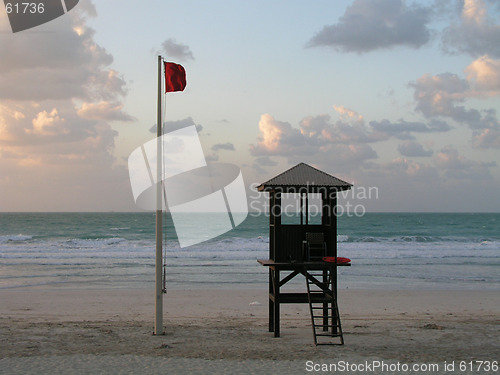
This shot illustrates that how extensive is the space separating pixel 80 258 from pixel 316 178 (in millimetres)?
27348

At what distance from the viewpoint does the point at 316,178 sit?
1339 centimetres

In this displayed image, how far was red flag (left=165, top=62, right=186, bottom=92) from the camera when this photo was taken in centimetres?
1304

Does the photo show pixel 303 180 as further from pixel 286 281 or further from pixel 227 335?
pixel 227 335

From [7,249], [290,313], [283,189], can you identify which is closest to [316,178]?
[283,189]

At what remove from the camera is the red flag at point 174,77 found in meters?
13.0

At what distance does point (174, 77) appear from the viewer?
42.8ft

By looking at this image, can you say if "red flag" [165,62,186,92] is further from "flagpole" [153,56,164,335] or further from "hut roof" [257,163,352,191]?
"hut roof" [257,163,352,191]

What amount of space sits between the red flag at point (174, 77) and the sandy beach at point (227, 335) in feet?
19.6

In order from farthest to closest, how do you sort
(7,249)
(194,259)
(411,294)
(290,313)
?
(7,249), (194,259), (411,294), (290,313)

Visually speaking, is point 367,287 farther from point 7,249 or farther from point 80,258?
point 7,249

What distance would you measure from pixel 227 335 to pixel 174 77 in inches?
252

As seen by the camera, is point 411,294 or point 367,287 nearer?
point 411,294

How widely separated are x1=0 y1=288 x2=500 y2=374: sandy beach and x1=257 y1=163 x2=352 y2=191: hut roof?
363cm

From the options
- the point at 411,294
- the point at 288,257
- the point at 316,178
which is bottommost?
the point at 411,294
